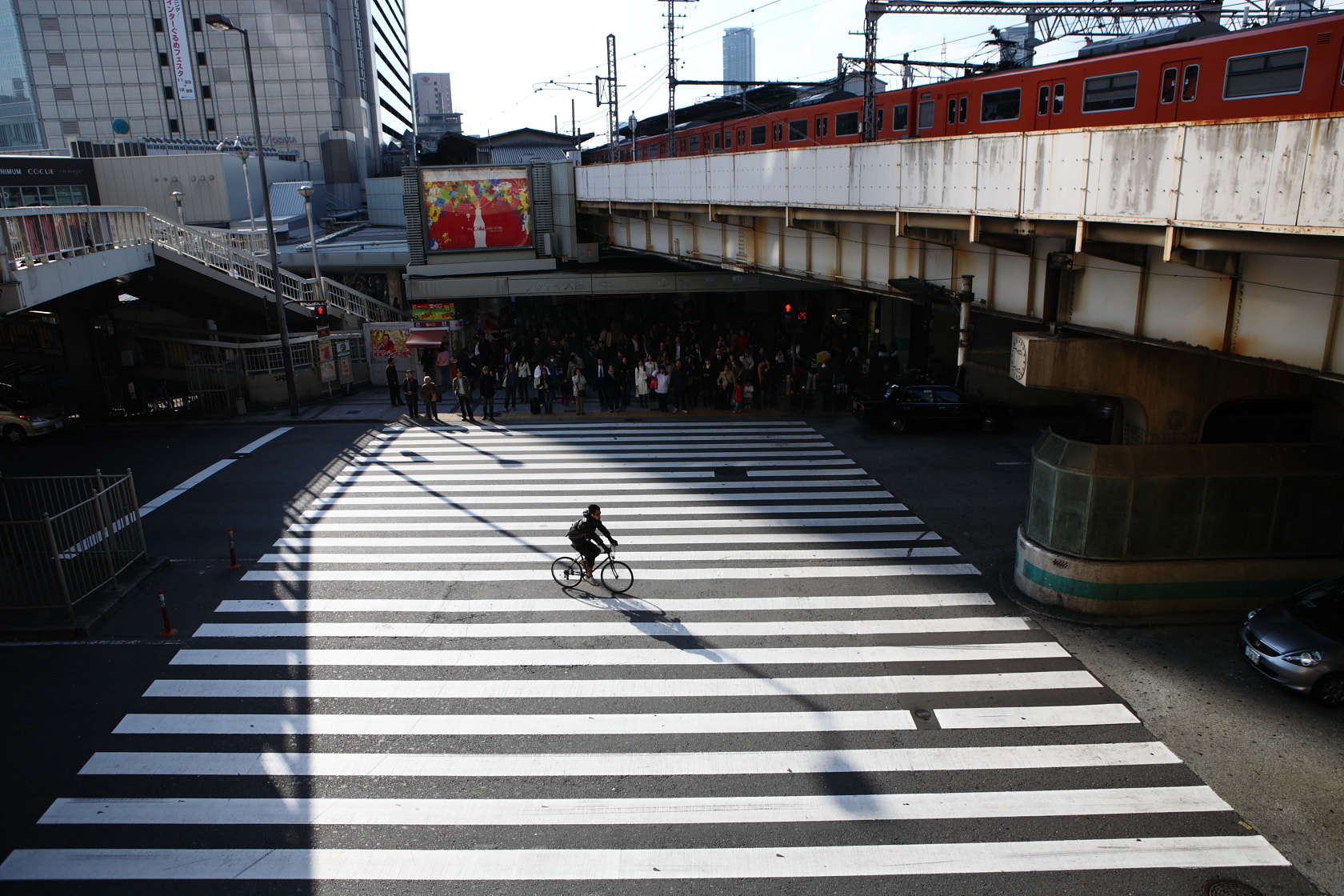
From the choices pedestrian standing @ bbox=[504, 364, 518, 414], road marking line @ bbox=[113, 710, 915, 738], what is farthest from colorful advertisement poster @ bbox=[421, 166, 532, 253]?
road marking line @ bbox=[113, 710, 915, 738]

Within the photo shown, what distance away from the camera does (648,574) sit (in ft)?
42.3

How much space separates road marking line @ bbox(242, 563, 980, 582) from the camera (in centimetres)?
1275

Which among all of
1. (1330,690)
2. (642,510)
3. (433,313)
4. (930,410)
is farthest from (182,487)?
(1330,690)

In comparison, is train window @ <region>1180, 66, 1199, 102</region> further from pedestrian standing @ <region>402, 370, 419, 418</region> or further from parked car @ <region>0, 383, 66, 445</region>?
parked car @ <region>0, 383, 66, 445</region>

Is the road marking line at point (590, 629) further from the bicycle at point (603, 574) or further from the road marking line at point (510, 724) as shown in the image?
the road marking line at point (510, 724)

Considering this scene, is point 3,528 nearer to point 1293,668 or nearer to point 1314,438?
point 1293,668

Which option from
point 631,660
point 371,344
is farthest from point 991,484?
point 371,344

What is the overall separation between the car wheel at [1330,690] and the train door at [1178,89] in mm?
8448

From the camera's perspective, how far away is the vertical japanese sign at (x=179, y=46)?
64.7 metres

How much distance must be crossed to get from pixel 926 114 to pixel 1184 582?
12.5 metres

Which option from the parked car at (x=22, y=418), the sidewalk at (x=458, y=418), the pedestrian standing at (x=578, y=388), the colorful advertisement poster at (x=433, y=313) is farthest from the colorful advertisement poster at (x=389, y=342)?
the parked car at (x=22, y=418)

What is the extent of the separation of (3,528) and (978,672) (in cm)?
1644

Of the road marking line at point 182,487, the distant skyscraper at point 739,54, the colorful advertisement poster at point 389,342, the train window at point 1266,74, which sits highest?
the distant skyscraper at point 739,54

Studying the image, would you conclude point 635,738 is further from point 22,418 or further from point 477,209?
point 477,209
